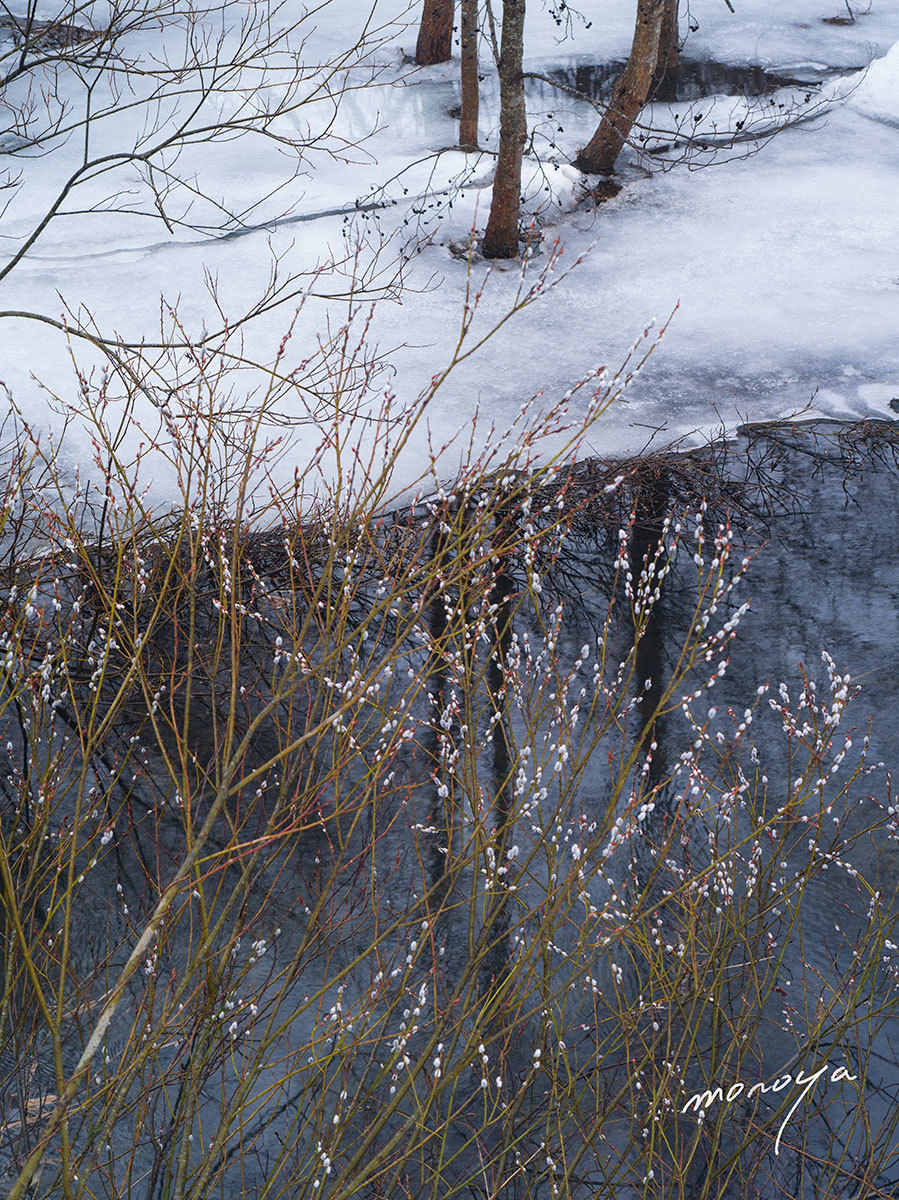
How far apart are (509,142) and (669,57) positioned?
5.09 metres

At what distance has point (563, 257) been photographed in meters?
8.95

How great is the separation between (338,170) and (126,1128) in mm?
9156

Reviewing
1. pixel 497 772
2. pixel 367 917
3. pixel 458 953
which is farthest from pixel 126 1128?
pixel 497 772

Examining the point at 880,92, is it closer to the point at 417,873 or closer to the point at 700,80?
the point at 700,80

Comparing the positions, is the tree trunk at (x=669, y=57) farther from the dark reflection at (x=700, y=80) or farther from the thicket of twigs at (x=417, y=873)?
the thicket of twigs at (x=417, y=873)

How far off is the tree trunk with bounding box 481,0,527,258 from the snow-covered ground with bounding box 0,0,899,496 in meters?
0.26

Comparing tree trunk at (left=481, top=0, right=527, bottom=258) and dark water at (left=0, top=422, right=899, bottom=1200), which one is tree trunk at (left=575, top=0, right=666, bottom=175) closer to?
tree trunk at (left=481, top=0, right=527, bottom=258)

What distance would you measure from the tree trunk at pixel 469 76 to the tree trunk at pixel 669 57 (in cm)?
265

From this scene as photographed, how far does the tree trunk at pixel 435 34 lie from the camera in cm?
1155

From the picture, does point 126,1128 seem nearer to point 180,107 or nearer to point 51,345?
point 51,345

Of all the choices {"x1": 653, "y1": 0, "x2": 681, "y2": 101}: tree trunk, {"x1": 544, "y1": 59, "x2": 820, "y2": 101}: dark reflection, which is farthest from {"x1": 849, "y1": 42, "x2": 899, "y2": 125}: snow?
{"x1": 653, "y1": 0, "x2": 681, "y2": 101}: tree trunk

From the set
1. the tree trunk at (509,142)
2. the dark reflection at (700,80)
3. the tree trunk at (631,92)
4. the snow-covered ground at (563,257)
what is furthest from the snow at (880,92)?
the tree trunk at (509,142)

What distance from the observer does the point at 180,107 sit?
1114 centimetres
